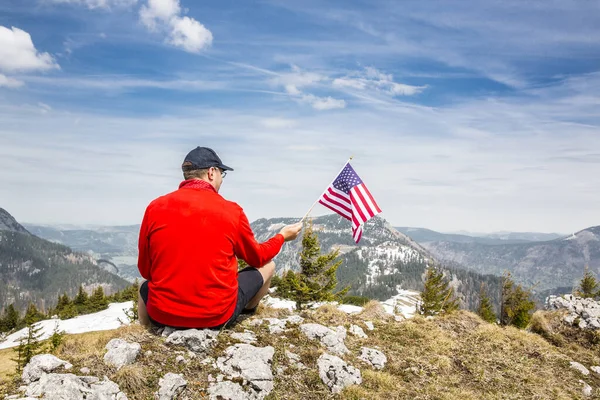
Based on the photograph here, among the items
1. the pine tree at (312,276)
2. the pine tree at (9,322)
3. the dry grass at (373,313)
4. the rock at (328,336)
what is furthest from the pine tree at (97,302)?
the rock at (328,336)

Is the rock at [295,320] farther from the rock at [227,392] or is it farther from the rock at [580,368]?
the rock at [580,368]

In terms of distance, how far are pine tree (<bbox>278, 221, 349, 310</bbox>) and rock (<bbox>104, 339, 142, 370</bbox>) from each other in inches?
1060

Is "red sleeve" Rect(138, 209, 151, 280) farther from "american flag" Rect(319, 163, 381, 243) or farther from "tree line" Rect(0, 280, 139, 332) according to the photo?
"tree line" Rect(0, 280, 139, 332)

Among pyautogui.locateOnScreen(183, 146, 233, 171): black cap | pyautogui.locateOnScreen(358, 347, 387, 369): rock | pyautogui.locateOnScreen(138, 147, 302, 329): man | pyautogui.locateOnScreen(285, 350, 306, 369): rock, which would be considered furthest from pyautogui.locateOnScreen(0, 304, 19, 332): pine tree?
pyautogui.locateOnScreen(183, 146, 233, 171): black cap

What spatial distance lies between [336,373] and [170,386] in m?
2.68

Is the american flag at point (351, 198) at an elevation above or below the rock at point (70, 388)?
above

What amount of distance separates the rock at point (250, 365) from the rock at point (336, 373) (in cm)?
93

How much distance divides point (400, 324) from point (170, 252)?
276 inches

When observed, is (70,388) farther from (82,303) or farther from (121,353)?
(82,303)

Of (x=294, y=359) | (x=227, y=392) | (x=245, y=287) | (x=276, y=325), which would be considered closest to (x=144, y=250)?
(x=245, y=287)

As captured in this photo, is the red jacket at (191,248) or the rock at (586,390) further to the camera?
the rock at (586,390)

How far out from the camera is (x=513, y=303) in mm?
37906

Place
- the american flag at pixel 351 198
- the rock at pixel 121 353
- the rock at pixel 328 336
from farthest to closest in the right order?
the american flag at pixel 351 198, the rock at pixel 328 336, the rock at pixel 121 353

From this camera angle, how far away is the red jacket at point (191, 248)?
5.36m
